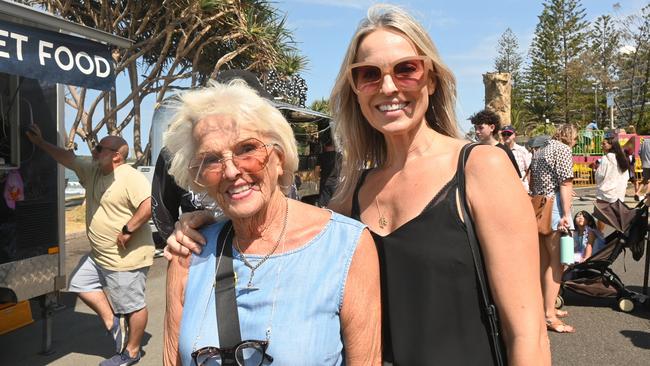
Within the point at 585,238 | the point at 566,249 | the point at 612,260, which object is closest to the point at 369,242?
the point at 566,249

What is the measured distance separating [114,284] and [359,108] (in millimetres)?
3259

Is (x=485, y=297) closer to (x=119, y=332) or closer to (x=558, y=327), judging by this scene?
(x=119, y=332)

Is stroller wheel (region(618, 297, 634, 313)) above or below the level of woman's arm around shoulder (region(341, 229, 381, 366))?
below

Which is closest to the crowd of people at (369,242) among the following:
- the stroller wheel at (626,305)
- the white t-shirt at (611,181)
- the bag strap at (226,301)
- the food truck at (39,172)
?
the bag strap at (226,301)

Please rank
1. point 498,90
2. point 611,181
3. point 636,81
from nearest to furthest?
point 611,181 → point 498,90 → point 636,81

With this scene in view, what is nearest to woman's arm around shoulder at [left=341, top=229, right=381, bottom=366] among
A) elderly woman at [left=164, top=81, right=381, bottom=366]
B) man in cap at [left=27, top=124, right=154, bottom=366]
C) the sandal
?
elderly woman at [left=164, top=81, right=381, bottom=366]

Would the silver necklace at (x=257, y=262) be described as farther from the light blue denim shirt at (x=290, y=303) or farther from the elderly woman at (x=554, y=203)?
the elderly woman at (x=554, y=203)

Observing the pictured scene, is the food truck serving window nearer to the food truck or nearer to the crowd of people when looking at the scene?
the food truck

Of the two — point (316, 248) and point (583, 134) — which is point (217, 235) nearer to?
point (316, 248)

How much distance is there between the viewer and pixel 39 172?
470cm

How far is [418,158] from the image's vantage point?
5.64ft

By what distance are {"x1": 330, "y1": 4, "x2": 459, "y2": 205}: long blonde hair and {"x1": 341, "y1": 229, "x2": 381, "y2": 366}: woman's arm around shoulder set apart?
0.47 metres

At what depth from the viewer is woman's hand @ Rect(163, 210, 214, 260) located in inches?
64.3

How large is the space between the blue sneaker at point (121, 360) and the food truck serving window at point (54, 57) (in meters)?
2.20
